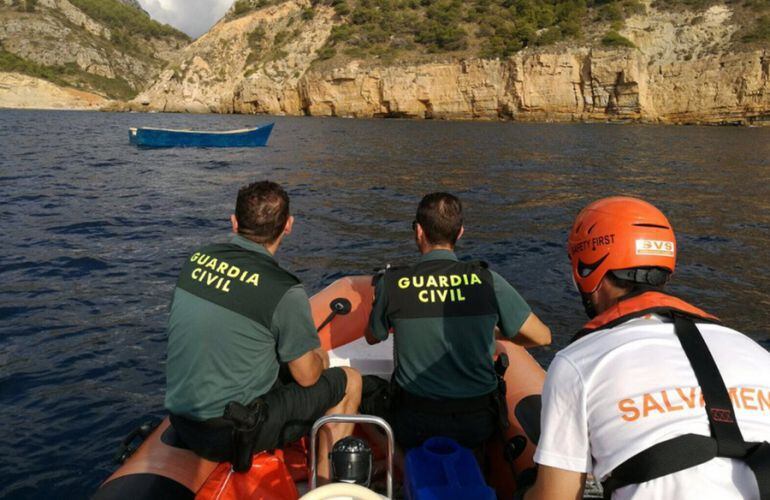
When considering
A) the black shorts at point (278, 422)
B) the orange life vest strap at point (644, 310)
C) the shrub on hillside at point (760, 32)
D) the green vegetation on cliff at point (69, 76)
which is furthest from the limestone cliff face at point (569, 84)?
the green vegetation on cliff at point (69, 76)

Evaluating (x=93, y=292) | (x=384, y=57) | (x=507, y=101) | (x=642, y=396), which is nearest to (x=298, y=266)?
(x=93, y=292)

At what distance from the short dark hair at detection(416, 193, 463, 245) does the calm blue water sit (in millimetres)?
3320

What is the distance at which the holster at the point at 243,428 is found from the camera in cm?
283

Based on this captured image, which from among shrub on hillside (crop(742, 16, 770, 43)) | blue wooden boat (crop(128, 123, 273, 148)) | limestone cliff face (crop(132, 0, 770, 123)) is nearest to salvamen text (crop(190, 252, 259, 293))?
blue wooden boat (crop(128, 123, 273, 148))

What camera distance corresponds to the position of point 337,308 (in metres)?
4.63

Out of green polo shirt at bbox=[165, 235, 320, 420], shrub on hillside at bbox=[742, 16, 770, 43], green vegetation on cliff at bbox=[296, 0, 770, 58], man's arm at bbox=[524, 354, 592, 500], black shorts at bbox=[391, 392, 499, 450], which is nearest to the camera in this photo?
man's arm at bbox=[524, 354, 592, 500]

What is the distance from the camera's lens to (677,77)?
2117 inches

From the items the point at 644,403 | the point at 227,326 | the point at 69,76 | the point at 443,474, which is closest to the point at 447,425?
the point at 443,474

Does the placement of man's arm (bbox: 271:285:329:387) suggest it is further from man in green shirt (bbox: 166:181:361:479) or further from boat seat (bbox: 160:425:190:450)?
boat seat (bbox: 160:425:190:450)

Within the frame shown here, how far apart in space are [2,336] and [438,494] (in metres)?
6.19

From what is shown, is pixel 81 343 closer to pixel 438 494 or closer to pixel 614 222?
pixel 438 494

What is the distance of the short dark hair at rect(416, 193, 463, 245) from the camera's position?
3.32 m

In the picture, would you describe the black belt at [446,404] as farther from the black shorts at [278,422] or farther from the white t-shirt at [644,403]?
the white t-shirt at [644,403]

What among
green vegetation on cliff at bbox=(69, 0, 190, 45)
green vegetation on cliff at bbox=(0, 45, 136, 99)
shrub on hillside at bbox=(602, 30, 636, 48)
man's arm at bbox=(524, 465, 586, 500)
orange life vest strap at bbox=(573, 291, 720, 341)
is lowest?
man's arm at bbox=(524, 465, 586, 500)
